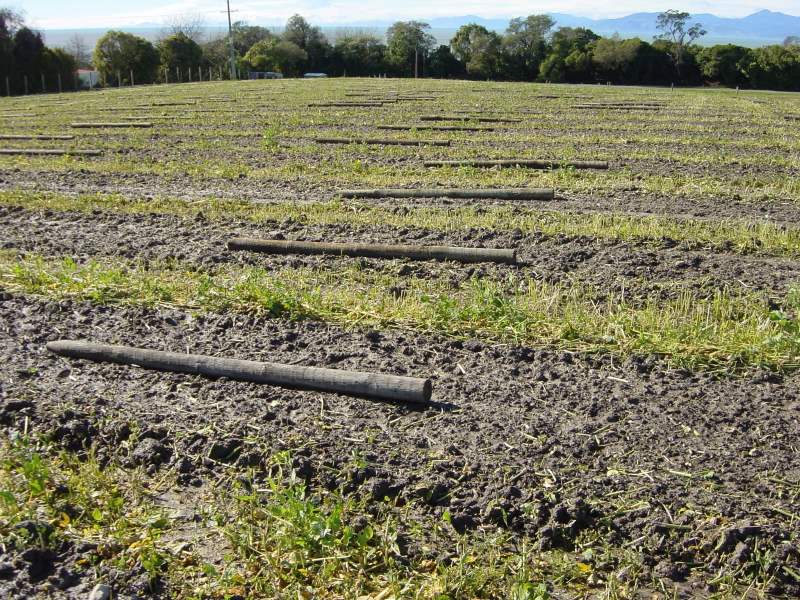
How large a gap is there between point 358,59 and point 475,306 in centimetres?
6168

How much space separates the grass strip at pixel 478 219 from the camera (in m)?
7.93

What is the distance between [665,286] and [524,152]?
7.81 meters

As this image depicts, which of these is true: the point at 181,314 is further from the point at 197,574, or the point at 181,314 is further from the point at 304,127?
the point at 304,127

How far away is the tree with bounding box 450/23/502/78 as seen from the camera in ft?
195

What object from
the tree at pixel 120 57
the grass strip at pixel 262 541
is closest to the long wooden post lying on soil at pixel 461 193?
the grass strip at pixel 262 541

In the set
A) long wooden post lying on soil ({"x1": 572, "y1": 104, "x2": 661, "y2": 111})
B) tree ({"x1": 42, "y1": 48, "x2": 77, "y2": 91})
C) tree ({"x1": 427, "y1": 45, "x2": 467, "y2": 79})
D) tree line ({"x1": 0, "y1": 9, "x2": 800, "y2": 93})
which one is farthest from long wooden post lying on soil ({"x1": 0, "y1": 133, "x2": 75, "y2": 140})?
tree ({"x1": 427, "y1": 45, "x2": 467, "y2": 79})

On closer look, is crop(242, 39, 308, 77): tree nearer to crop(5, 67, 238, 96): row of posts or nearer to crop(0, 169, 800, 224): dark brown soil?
crop(5, 67, 238, 96): row of posts

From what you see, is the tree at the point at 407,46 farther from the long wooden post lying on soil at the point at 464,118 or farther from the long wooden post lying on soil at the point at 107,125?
the long wooden post lying on soil at the point at 107,125

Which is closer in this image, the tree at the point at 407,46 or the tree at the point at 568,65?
the tree at the point at 568,65

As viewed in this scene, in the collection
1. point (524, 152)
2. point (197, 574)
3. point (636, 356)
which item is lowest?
point (197, 574)

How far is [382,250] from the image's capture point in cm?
745

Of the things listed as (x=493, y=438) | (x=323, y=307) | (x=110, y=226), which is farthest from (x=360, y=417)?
(x=110, y=226)

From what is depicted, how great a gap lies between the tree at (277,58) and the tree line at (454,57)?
0.08 meters

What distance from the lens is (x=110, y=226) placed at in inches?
349
